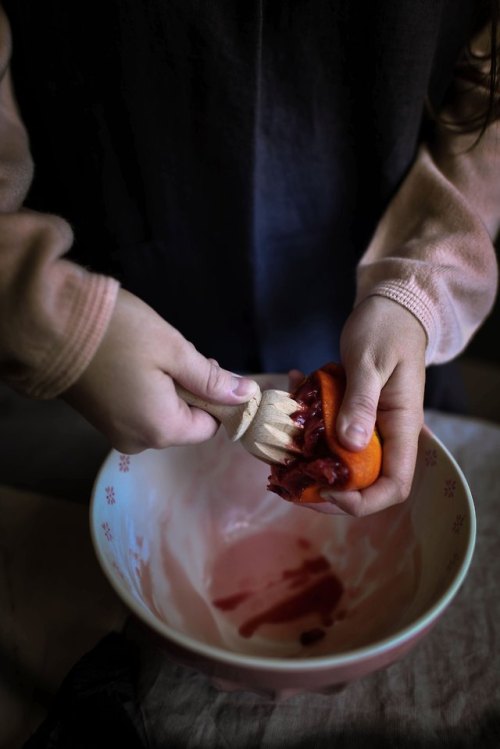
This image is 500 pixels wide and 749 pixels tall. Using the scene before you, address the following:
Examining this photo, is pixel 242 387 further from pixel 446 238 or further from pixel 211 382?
pixel 446 238

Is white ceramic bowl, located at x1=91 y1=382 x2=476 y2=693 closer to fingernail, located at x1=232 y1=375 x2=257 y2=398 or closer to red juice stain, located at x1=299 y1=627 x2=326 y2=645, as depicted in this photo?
red juice stain, located at x1=299 y1=627 x2=326 y2=645

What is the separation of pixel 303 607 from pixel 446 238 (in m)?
0.38

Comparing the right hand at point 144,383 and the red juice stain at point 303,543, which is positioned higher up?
the right hand at point 144,383

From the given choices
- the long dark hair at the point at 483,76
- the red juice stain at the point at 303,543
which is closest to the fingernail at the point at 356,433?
the red juice stain at the point at 303,543

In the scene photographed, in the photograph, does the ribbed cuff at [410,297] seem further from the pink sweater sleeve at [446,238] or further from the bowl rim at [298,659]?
the bowl rim at [298,659]

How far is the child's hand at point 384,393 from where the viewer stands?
0.44 m

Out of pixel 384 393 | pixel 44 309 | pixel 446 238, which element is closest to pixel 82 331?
pixel 44 309

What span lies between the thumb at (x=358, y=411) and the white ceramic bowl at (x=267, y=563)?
107 millimetres

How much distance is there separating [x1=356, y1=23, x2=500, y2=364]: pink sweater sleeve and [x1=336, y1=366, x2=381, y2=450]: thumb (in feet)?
0.35

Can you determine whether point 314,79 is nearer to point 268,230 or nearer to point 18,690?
point 268,230

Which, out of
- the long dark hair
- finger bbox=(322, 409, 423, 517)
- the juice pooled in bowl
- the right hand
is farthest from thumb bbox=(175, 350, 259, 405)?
the long dark hair

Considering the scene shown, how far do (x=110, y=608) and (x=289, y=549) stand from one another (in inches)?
7.4

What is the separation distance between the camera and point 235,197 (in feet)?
1.93

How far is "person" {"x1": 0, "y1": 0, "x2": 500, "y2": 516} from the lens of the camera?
407mm
